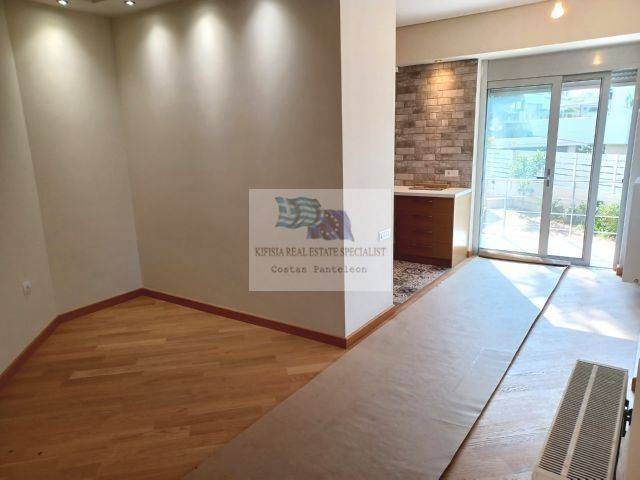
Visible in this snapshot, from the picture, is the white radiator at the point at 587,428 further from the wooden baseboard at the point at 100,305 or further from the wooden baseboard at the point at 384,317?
the wooden baseboard at the point at 100,305

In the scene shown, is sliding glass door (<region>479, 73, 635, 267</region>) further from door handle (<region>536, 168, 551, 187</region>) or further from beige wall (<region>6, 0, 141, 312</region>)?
beige wall (<region>6, 0, 141, 312</region>)

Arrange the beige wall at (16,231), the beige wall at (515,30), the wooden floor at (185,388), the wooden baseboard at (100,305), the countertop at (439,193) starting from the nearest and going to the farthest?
the wooden floor at (185,388) < the beige wall at (16,231) < the wooden baseboard at (100,305) < the beige wall at (515,30) < the countertop at (439,193)

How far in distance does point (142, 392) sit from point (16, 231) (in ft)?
5.22

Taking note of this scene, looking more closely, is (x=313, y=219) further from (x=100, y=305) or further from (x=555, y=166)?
(x=555, y=166)

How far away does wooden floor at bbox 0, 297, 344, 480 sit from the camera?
6.97ft

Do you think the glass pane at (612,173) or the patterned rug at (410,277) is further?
the glass pane at (612,173)

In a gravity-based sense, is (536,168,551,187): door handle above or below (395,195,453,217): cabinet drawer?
above

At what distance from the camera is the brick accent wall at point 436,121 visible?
508cm

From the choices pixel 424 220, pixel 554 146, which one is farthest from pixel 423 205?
pixel 554 146

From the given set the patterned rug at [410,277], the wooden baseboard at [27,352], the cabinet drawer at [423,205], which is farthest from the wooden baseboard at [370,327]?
the wooden baseboard at [27,352]

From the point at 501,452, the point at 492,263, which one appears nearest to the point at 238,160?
the point at 501,452

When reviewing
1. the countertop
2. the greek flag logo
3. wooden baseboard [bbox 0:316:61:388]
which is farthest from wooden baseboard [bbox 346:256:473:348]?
wooden baseboard [bbox 0:316:61:388]

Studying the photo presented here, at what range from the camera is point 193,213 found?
3.75 metres

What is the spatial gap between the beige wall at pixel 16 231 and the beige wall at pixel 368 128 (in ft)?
7.76
